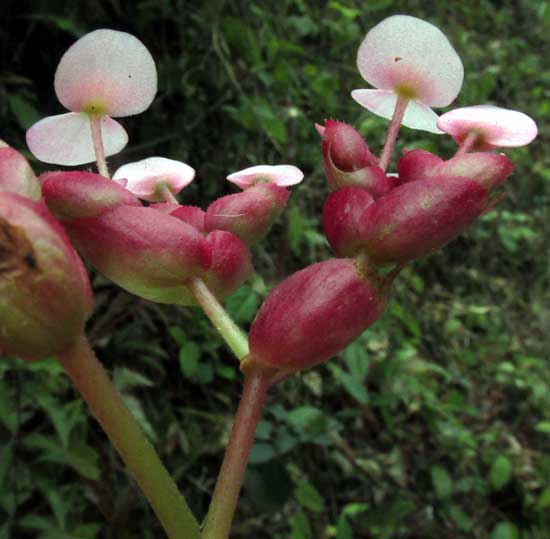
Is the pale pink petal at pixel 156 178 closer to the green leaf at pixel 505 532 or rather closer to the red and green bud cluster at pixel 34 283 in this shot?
the red and green bud cluster at pixel 34 283

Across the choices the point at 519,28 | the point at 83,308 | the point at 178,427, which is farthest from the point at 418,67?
the point at 519,28

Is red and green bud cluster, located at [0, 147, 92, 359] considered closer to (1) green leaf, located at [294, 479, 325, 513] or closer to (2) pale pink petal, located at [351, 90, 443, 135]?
(2) pale pink petal, located at [351, 90, 443, 135]

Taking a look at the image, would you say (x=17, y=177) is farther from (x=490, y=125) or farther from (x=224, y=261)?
(x=490, y=125)

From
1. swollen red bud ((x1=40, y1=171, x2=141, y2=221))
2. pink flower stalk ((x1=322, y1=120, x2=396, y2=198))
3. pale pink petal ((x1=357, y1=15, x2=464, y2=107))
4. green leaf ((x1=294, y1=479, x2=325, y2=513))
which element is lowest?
green leaf ((x1=294, y1=479, x2=325, y2=513))

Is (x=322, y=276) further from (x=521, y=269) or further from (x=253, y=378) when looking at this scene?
(x=521, y=269)

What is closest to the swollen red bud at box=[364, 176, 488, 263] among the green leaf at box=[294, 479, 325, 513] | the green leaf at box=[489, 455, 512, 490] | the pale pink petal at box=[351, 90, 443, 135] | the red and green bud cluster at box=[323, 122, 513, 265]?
the red and green bud cluster at box=[323, 122, 513, 265]

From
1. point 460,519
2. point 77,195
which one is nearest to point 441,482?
point 460,519
